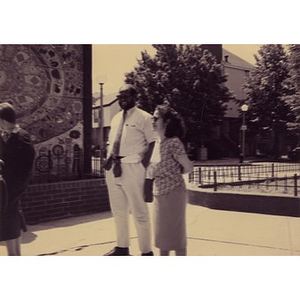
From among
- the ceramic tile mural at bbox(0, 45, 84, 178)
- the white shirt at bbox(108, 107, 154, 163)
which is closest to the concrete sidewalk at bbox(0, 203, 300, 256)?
the white shirt at bbox(108, 107, 154, 163)

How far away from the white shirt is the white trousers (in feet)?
0.26

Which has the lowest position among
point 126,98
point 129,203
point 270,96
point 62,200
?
point 62,200

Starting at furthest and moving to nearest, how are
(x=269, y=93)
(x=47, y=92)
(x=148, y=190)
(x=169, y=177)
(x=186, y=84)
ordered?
(x=47, y=92), (x=269, y=93), (x=186, y=84), (x=148, y=190), (x=169, y=177)

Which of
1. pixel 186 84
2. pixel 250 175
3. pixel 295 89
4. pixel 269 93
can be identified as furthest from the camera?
pixel 250 175

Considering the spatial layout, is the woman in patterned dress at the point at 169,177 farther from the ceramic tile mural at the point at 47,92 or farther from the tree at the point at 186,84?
the ceramic tile mural at the point at 47,92

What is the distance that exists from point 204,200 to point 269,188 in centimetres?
136

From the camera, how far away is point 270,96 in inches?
140

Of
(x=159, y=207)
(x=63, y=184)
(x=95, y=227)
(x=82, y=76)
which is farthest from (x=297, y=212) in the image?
(x=82, y=76)

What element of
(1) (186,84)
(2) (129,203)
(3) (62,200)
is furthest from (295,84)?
(3) (62,200)

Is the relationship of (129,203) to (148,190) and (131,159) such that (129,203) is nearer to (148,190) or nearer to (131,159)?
(148,190)

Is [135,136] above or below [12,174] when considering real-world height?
above

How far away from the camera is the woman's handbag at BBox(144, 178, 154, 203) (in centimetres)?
281

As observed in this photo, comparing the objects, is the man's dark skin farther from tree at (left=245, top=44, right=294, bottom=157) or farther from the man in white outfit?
tree at (left=245, top=44, right=294, bottom=157)

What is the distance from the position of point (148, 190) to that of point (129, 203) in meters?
0.24
